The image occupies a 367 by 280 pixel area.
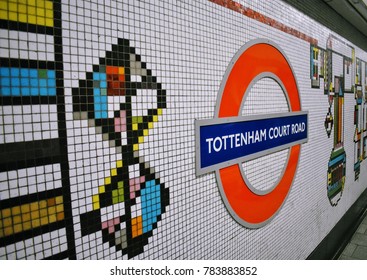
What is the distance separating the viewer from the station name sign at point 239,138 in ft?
3.92

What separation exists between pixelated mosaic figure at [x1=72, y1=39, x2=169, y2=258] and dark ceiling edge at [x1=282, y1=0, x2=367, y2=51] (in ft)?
4.93

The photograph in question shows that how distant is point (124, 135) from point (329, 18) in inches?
109

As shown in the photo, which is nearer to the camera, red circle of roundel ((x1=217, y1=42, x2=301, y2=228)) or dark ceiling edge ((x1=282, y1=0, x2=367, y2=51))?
red circle of roundel ((x1=217, y1=42, x2=301, y2=228))

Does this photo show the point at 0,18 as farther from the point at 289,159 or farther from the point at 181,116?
the point at 289,159

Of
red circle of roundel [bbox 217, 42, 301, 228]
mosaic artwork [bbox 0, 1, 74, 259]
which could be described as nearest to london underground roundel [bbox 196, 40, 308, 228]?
red circle of roundel [bbox 217, 42, 301, 228]

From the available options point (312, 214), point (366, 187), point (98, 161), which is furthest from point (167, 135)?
point (366, 187)

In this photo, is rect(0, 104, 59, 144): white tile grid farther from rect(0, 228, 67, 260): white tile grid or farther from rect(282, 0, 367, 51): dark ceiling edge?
rect(282, 0, 367, 51): dark ceiling edge

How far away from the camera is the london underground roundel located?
1.25 meters

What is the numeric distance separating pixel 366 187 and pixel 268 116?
377cm

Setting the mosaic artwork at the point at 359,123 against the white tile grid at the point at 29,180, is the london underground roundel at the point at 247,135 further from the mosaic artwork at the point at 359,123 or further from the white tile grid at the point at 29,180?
the mosaic artwork at the point at 359,123

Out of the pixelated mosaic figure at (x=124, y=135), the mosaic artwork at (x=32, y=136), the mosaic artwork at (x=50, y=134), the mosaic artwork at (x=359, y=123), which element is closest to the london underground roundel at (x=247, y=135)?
the pixelated mosaic figure at (x=124, y=135)

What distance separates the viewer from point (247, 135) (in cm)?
143

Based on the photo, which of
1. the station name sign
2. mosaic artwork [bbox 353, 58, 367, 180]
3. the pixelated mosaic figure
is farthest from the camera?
mosaic artwork [bbox 353, 58, 367, 180]

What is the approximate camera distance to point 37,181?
716 mm
